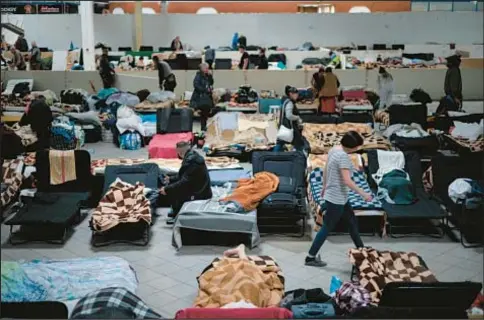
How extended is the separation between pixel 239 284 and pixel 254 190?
2.80 m

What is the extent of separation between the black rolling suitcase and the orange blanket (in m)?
0.08

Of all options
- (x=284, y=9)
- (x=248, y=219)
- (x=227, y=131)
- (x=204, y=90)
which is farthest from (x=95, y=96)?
(x=284, y=9)

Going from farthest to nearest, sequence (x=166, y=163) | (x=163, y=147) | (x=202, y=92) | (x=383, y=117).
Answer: (x=202, y=92)
(x=383, y=117)
(x=163, y=147)
(x=166, y=163)

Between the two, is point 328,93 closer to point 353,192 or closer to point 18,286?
point 353,192

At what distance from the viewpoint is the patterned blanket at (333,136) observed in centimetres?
1148

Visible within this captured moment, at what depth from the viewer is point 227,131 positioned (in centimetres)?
1271

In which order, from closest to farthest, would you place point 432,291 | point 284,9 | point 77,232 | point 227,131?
point 432,291, point 77,232, point 227,131, point 284,9

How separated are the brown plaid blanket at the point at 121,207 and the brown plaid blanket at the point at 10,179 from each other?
1523 mm

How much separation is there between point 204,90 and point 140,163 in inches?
178

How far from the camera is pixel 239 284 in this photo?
19.7ft

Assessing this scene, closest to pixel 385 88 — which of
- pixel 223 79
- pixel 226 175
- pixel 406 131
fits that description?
pixel 406 131

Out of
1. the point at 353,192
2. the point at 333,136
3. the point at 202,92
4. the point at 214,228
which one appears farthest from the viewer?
the point at 202,92

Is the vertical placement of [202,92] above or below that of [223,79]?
below

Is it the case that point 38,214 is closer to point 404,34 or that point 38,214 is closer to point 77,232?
point 77,232
